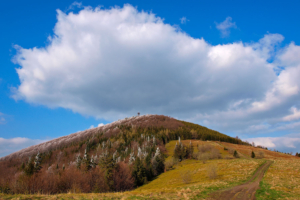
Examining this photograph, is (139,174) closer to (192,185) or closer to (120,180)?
(120,180)

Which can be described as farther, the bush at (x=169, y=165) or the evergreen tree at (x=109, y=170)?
the bush at (x=169, y=165)

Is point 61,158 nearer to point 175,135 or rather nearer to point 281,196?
point 175,135

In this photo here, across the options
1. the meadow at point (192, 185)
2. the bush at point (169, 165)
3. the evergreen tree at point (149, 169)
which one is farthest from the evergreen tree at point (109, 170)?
the bush at point (169, 165)

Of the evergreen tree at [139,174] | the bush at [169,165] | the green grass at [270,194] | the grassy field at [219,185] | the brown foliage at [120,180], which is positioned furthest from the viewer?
the bush at [169,165]

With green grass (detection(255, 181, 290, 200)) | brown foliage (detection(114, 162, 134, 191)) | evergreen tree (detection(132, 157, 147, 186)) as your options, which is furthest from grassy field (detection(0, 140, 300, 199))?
evergreen tree (detection(132, 157, 147, 186))

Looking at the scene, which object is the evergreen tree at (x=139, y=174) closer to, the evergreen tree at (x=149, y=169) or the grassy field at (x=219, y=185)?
the evergreen tree at (x=149, y=169)

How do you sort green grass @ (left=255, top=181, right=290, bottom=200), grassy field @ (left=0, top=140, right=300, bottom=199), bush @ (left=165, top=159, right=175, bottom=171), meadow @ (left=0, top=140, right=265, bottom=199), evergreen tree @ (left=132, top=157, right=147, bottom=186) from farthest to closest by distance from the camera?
bush @ (left=165, top=159, right=175, bottom=171), evergreen tree @ (left=132, top=157, right=147, bottom=186), green grass @ (left=255, top=181, right=290, bottom=200), grassy field @ (left=0, top=140, right=300, bottom=199), meadow @ (left=0, top=140, right=265, bottom=199)

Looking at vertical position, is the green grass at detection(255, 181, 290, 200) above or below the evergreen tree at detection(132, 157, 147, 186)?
above

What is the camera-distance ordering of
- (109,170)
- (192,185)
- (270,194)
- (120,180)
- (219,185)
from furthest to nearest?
(120,180) < (109,170) < (192,185) < (219,185) < (270,194)

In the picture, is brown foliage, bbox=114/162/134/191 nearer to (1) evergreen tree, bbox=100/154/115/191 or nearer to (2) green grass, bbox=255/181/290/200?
(1) evergreen tree, bbox=100/154/115/191

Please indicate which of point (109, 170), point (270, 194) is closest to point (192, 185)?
point (270, 194)

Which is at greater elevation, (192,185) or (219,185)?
(219,185)

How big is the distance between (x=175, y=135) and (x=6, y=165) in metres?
213

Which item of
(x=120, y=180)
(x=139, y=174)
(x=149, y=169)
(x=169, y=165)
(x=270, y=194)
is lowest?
(x=139, y=174)
